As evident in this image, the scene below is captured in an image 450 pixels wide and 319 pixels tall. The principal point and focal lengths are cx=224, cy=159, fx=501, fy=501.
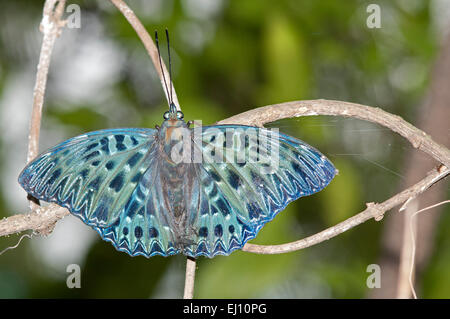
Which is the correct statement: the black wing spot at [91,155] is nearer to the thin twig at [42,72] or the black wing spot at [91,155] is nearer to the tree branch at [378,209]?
the thin twig at [42,72]

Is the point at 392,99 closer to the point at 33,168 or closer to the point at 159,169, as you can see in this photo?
the point at 159,169

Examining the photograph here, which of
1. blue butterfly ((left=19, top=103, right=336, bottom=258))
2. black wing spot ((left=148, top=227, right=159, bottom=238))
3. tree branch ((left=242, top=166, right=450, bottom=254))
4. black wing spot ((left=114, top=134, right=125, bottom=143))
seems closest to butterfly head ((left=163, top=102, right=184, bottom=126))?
blue butterfly ((left=19, top=103, right=336, bottom=258))

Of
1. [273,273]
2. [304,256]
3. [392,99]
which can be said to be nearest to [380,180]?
[392,99]

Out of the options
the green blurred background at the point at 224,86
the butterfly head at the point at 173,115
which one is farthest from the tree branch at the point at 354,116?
the green blurred background at the point at 224,86

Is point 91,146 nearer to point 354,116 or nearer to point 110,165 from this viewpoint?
point 110,165

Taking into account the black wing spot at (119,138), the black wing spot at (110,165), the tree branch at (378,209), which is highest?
the black wing spot at (119,138)

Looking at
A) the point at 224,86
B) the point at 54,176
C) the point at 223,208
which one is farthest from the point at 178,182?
the point at 224,86
